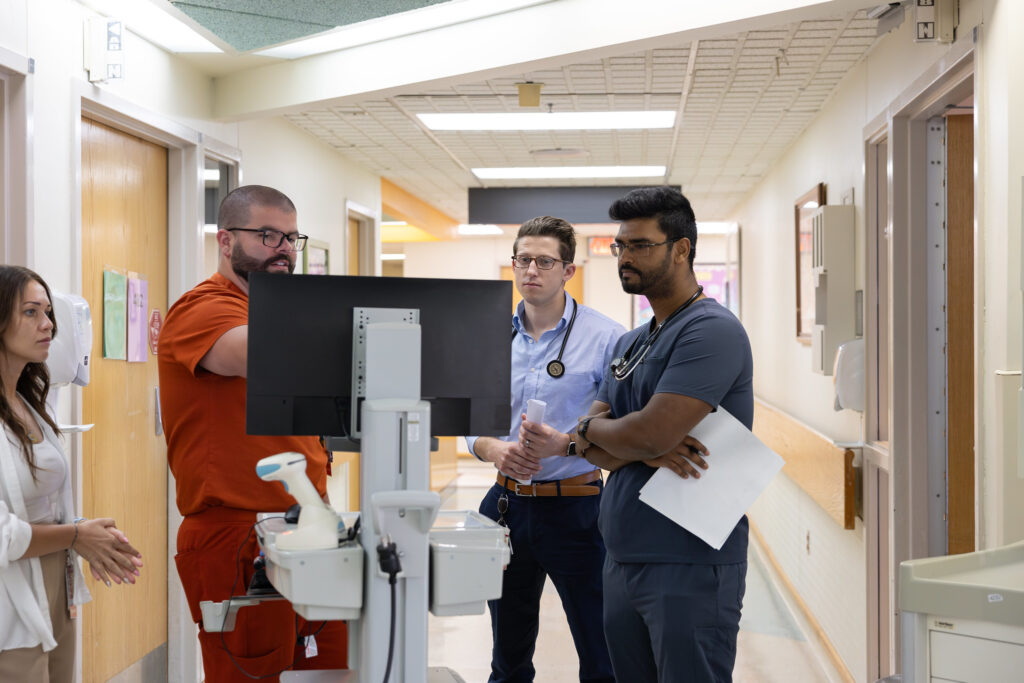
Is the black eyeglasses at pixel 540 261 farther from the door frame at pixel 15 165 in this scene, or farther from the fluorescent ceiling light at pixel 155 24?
the fluorescent ceiling light at pixel 155 24

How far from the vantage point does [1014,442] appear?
246cm

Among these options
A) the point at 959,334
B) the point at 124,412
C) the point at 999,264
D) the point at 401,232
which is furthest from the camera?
the point at 401,232

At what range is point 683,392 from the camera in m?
2.15

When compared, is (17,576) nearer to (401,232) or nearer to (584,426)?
(584,426)

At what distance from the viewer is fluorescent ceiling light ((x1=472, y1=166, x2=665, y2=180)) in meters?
7.21

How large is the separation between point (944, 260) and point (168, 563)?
335cm

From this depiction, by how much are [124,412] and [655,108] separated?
3.05 metres

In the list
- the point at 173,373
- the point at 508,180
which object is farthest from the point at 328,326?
the point at 508,180

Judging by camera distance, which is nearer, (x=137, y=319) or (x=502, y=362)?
(x=502, y=362)

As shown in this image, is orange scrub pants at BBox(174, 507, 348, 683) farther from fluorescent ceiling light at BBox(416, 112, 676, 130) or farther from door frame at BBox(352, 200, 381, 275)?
door frame at BBox(352, 200, 381, 275)

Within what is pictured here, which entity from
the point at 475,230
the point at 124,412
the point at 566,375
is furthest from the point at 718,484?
the point at 475,230

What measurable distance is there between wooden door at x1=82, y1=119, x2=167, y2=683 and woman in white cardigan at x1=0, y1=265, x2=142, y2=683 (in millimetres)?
1169

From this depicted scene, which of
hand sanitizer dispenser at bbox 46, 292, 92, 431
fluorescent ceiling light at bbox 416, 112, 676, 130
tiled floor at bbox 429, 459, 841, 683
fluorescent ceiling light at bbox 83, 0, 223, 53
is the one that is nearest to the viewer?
hand sanitizer dispenser at bbox 46, 292, 92, 431

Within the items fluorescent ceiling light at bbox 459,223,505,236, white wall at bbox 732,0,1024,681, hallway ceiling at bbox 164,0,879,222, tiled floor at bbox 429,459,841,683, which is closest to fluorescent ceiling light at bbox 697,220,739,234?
fluorescent ceiling light at bbox 459,223,505,236
